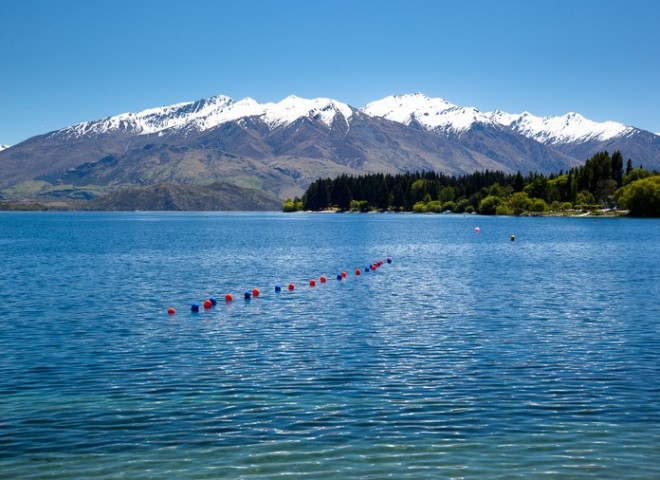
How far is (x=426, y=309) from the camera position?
5178 cm

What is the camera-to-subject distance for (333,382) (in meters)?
30.3

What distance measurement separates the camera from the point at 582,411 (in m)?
25.9

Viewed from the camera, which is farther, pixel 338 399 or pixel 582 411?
pixel 338 399

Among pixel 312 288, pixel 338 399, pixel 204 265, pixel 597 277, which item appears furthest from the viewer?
pixel 204 265

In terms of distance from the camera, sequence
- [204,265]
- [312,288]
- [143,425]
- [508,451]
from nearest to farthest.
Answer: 1. [508,451]
2. [143,425]
3. [312,288]
4. [204,265]

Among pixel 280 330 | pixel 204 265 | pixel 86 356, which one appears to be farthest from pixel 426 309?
pixel 204 265

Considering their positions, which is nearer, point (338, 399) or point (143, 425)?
point (143, 425)

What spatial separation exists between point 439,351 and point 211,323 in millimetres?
17129

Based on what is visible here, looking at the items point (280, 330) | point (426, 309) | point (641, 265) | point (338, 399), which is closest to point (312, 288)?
point (426, 309)

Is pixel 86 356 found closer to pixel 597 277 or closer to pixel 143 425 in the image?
pixel 143 425

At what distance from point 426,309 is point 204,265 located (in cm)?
4775

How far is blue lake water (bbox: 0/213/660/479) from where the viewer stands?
840 inches

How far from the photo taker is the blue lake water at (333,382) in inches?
840

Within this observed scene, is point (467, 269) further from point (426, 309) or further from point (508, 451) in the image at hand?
point (508, 451)
